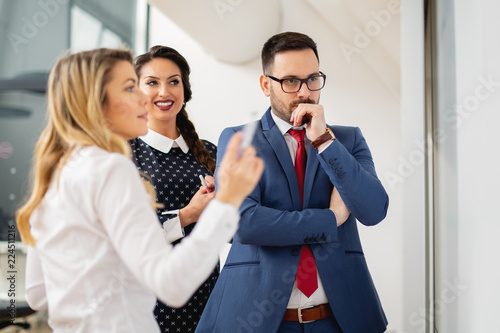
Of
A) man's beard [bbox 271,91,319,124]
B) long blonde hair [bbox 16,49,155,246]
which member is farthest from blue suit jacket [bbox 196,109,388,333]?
long blonde hair [bbox 16,49,155,246]

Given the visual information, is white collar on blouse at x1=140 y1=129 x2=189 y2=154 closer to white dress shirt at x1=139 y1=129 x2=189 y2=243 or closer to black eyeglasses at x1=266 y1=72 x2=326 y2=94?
white dress shirt at x1=139 y1=129 x2=189 y2=243

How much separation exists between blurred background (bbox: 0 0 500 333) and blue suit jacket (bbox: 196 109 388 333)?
359mm

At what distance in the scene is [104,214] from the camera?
3.67 feet

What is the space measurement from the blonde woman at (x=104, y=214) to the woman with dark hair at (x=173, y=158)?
0.89 metres

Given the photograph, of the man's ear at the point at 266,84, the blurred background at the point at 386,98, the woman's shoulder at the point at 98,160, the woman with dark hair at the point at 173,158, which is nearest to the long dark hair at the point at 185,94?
the woman with dark hair at the point at 173,158

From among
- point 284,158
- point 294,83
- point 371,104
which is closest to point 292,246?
point 284,158

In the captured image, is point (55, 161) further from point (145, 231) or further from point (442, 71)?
point (442, 71)

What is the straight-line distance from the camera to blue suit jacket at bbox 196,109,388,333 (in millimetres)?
1700

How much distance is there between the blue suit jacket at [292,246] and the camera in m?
1.70

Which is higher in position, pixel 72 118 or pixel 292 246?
pixel 72 118

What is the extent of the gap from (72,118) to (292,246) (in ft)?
2.84

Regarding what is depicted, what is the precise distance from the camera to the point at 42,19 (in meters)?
4.92

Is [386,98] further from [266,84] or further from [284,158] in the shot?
[284,158]

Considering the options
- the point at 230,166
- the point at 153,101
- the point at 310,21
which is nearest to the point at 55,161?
the point at 230,166
